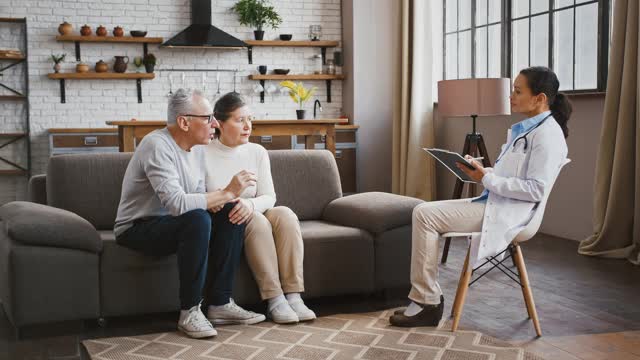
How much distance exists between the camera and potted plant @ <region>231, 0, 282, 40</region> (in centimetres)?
826

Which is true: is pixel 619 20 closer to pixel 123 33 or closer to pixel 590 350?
pixel 590 350

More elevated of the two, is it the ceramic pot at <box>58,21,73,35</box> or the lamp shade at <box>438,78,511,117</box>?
the ceramic pot at <box>58,21,73,35</box>

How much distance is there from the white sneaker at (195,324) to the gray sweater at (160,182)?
42 cm

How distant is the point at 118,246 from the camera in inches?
136

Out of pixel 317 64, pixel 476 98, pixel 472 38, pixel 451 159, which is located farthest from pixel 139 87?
pixel 451 159

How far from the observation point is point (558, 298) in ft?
13.1

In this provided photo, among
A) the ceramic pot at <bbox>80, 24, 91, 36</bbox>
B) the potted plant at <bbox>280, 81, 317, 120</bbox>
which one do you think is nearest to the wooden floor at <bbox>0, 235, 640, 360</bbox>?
the potted plant at <bbox>280, 81, 317, 120</bbox>

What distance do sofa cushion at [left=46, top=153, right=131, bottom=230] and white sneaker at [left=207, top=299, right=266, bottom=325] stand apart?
30.0 inches

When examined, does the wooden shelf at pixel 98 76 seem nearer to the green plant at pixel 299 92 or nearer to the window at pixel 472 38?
the green plant at pixel 299 92

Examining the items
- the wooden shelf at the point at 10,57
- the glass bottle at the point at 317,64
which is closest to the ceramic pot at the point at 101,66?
the wooden shelf at the point at 10,57

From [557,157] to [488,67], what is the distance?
4.05 meters

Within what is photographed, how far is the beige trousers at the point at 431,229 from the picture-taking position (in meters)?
3.34

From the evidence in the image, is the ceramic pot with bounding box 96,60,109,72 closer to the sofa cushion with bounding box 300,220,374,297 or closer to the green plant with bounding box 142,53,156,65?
the green plant with bounding box 142,53,156,65

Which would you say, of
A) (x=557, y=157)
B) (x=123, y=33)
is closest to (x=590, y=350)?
(x=557, y=157)
